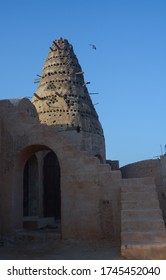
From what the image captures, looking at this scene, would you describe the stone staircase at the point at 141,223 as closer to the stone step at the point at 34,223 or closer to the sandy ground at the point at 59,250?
the sandy ground at the point at 59,250

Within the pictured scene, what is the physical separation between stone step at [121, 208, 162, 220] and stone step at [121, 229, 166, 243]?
0.83 metres

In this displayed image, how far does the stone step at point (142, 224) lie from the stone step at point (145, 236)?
0.85ft

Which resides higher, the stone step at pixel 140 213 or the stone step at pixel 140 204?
the stone step at pixel 140 204

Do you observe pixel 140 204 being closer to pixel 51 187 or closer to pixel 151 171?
pixel 151 171

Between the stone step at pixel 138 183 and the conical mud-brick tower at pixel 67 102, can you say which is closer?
the stone step at pixel 138 183

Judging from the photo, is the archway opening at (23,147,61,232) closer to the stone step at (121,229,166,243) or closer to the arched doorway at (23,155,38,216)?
the arched doorway at (23,155,38,216)

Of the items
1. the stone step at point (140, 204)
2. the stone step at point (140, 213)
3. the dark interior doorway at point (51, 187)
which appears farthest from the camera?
the dark interior doorway at point (51, 187)

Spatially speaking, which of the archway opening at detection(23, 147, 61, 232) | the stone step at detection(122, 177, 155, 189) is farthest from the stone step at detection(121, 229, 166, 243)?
the archway opening at detection(23, 147, 61, 232)

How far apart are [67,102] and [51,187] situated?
16.7 ft

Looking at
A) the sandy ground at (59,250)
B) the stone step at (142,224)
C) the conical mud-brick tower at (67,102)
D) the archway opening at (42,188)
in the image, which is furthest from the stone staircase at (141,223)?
the conical mud-brick tower at (67,102)

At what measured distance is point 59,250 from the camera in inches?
334

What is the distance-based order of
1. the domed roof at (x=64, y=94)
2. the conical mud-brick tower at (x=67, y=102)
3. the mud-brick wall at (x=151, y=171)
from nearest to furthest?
the mud-brick wall at (x=151, y=171)
the conical mud-brick tower at (x=67, y=102)
the domed roof at (x=64, y=94)

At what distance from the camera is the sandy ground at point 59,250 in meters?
7.45
